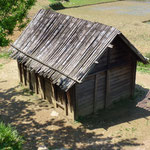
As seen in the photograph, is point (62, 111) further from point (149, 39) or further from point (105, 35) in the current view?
point (149, 39)

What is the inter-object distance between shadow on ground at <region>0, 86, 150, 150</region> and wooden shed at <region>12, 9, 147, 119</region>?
28.7 inches

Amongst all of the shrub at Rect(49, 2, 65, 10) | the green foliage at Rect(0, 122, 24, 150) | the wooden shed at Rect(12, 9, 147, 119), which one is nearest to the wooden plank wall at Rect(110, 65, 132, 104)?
the wooden shed at Rect(12, 9, 147, 119)

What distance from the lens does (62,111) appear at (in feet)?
49.8

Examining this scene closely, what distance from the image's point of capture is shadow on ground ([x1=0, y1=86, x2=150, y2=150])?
1266 centimetres

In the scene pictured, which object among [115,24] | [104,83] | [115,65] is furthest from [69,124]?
[115,24]

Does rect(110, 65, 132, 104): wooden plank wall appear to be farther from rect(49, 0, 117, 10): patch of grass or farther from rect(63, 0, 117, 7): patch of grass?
rect(63, 0, 117, 7): patch of grass

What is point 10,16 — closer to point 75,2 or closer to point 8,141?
point 8,141

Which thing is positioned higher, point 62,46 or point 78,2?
point 78,2

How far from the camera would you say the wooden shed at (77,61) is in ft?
43.1

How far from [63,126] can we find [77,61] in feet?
12.2

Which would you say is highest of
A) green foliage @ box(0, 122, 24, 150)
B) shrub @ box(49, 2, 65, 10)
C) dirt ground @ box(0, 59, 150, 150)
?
shrub @ box(49, 2, 65, 10)

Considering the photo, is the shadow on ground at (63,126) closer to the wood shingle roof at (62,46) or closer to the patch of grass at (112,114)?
the patch of grass at (112,114)

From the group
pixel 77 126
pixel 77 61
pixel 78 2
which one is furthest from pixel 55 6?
pixel 77 126

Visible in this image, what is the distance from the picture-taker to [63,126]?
46.1 feet
